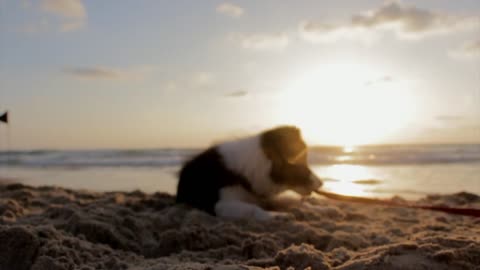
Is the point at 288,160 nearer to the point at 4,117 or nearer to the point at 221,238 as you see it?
the point at 221,238

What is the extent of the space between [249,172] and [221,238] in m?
1.64

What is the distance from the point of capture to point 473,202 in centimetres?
548

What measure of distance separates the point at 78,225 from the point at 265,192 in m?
2.18

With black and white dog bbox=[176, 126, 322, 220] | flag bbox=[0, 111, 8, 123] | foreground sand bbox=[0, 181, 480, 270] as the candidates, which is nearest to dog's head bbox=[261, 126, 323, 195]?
black and white dog bbox=[176, 126, 322, 220]

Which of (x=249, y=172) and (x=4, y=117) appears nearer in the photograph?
(x=249, y=172)

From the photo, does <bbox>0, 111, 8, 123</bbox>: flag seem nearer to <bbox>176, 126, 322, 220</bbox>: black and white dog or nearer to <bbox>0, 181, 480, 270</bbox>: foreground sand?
<bbox>0, 181, 480, 270</bbox>: foreground sand

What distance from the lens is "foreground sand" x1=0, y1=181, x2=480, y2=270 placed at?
7.27 feet

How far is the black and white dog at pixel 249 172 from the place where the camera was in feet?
16.2

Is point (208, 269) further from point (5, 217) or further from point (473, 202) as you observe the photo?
point (473, 202)

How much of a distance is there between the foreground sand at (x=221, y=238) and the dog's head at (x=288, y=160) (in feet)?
1.51

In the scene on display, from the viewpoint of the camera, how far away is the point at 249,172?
496cm

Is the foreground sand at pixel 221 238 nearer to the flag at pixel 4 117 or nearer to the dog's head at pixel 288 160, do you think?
the dog's head at pixel 288 160

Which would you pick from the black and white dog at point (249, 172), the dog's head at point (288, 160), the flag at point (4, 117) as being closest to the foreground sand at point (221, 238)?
the black and white dog at point (249, 172)

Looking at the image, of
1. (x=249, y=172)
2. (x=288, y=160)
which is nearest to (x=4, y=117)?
(x=249, y=172)
